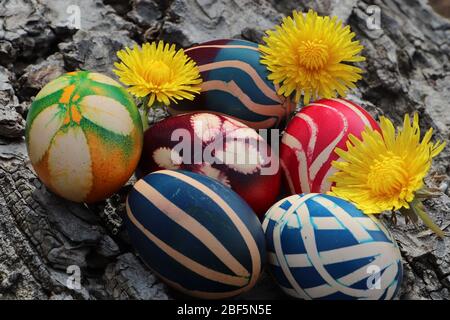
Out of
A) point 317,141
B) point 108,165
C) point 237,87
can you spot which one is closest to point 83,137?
point 108,165

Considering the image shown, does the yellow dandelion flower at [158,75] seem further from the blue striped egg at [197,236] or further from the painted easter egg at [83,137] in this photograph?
the blue striped egg at [197,236]

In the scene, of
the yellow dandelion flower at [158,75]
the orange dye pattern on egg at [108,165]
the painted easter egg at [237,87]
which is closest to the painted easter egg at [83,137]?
the orange dye pattern on egg at [108,165]

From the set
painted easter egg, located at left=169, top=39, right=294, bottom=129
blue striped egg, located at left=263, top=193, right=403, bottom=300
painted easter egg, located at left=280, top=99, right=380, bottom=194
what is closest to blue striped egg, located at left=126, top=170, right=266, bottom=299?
blue striped egg, located at left=263, top=193, right=403, bottom=300

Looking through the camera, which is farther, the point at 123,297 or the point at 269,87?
the point at 269,87

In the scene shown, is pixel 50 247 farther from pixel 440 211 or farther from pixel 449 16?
pixel 449 16
